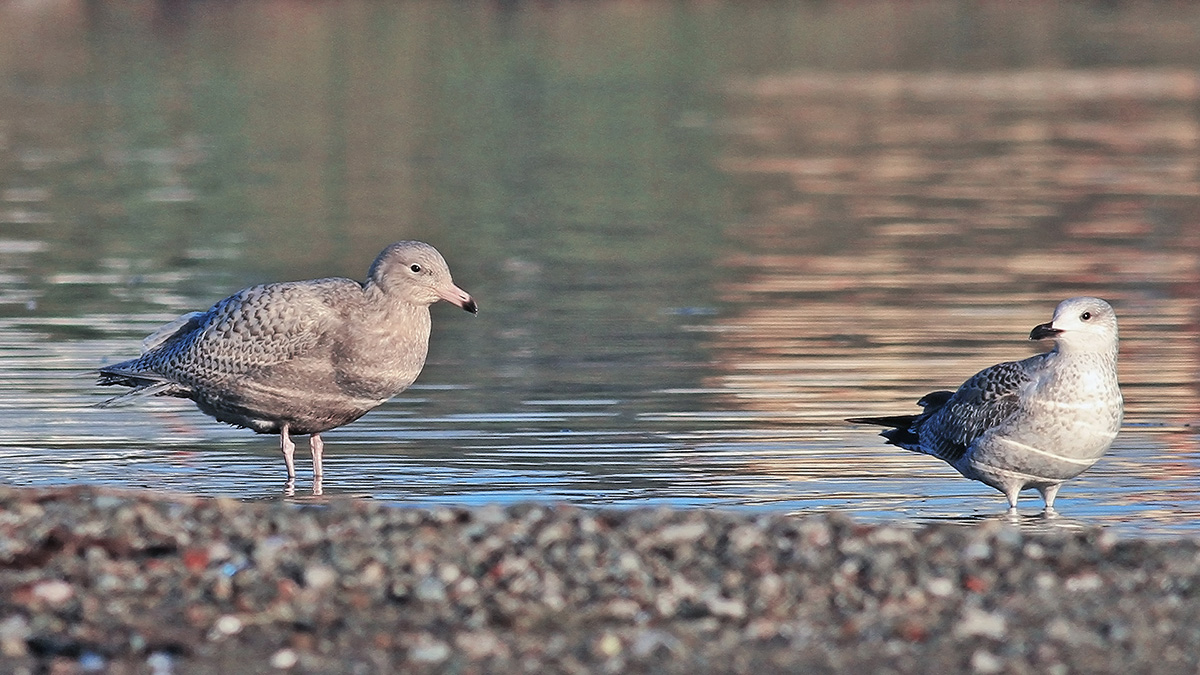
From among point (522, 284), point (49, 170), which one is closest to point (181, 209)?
point (49, 170)

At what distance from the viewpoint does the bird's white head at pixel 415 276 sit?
41.0 ft

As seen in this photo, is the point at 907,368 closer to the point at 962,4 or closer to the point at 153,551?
the point at 153,551

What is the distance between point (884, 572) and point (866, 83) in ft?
144

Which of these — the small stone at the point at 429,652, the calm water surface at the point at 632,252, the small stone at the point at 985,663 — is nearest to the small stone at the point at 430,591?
the small stone at the point at 429,652

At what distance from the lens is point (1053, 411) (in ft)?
38.2

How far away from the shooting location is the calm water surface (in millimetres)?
13133

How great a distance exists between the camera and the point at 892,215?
27047mm

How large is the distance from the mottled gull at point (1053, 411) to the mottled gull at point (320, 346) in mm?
2870

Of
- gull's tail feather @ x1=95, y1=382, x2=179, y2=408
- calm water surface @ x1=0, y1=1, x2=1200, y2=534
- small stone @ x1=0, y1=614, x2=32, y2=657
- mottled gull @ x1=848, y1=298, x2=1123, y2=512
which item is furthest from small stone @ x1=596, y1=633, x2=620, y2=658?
gull's tail feather @ x1=95, y1=382, x2=179, y2=408

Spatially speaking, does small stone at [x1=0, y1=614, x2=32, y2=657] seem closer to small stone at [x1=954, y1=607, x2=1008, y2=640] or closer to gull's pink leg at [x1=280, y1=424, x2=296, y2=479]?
small stone at [x1=954, y1=607, x2=1008, y2=640]

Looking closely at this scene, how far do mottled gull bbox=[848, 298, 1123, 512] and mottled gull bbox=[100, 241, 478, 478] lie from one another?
2870mm

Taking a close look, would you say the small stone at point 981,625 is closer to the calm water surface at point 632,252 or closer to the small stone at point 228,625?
the small stone at point 228,625

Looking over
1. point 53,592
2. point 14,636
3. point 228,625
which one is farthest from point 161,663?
point 53,592

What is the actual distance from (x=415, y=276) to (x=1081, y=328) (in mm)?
3599
